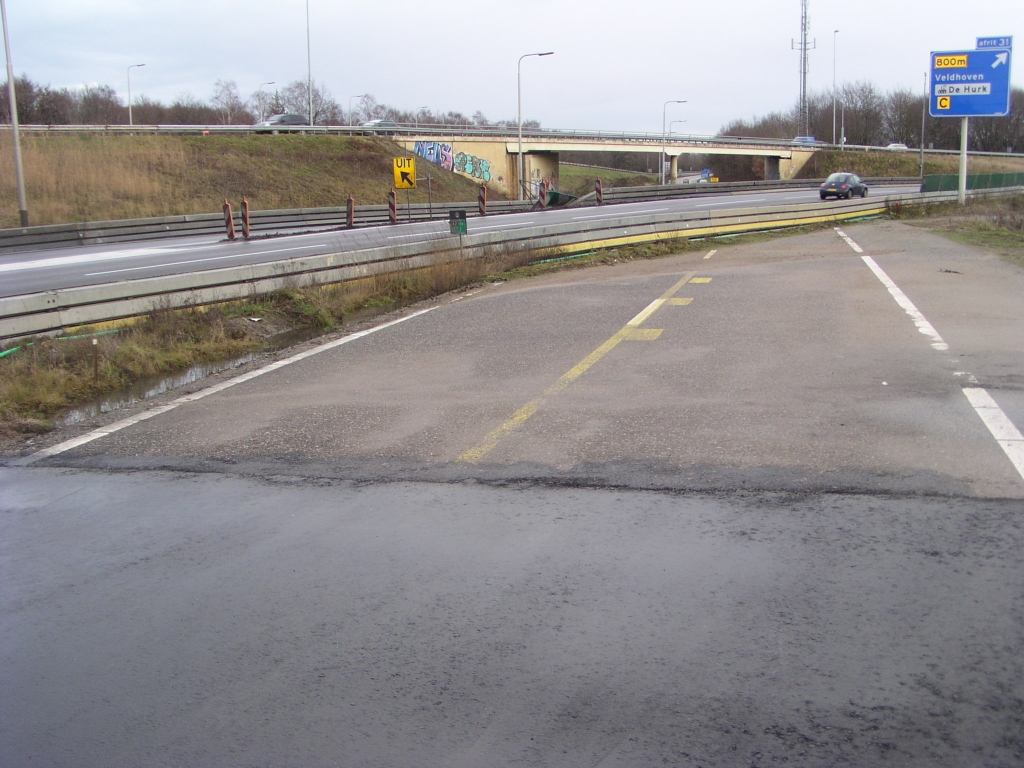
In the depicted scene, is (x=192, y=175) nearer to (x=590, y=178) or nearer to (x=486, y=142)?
(x=486, y=142)

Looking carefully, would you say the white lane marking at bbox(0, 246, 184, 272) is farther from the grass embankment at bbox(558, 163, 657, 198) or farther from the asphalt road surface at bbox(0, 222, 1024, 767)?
the grass embankment at bbox(558, 163, 657, 198)

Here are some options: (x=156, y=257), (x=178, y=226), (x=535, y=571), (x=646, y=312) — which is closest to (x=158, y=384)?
(x=646, y=312)

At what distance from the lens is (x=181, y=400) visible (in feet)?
29.7

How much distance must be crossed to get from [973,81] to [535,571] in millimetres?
35138

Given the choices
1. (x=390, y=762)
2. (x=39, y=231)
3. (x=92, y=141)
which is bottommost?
(x=390, y=762)

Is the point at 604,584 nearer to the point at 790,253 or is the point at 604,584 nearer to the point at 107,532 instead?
the point at 107,532

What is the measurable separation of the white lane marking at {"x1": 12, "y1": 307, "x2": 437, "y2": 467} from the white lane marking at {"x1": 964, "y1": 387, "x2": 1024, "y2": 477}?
7.05m

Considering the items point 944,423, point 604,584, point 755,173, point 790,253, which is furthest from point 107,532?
point 755,173

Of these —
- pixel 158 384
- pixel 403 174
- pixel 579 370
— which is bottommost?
pixel 158 384

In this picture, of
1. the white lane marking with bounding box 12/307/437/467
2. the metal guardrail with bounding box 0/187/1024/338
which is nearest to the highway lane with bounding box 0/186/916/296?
the metal guardrail with bounding box 0/187/1024/338

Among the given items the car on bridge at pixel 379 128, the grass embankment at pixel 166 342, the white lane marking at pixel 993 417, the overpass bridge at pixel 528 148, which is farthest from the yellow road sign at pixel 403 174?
the overpass bridge at pixel 528 148

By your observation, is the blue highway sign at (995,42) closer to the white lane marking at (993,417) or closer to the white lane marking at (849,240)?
the white lane marking at (849,240)

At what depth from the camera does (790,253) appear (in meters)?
21.1

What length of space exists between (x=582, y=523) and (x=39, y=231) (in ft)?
103
